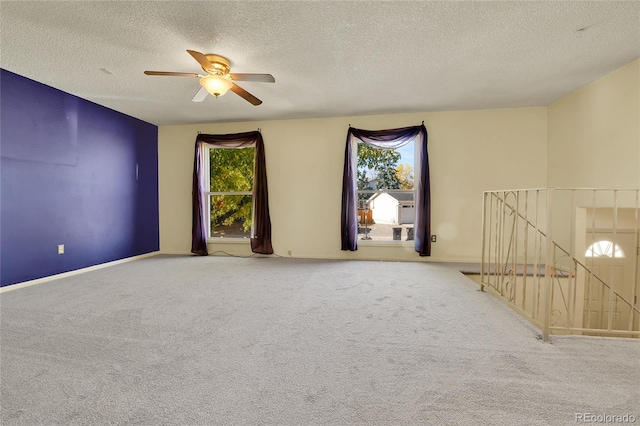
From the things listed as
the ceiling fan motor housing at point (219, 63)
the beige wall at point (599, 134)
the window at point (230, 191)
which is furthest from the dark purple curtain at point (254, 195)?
the beige wall at point (599, 134)

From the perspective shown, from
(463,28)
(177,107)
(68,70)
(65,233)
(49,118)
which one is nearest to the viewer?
(463,28)

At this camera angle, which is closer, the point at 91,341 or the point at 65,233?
the point at 91,341

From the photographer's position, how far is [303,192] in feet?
16.3

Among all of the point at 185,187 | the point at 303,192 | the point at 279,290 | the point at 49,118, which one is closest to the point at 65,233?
the point at 49,118

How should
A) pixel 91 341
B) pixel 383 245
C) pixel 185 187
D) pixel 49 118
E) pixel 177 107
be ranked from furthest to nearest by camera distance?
pixel 185 187 < pixel 383 245 < pixel 177 107 < pixel 49 118 < pixel 91 341

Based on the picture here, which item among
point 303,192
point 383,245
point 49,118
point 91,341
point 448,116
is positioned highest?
point 448,116

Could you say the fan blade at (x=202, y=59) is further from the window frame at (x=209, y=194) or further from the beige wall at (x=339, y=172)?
the window frame at (x=209, y=194)

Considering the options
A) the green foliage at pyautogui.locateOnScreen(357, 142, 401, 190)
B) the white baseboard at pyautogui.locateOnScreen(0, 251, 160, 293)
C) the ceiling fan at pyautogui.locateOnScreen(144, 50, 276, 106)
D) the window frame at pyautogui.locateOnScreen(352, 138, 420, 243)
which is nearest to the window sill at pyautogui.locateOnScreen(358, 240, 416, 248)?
the window frame at pyautogui.locateOnScreen(352, 138, 420, 243)

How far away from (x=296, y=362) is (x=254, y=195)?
11.7 feet

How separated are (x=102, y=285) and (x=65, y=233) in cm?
110

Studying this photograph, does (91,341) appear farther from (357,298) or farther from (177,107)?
(177,107)

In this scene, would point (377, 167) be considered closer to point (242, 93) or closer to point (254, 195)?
point (254, 195)

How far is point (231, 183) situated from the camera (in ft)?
17.5

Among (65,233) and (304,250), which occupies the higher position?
(65,233)
